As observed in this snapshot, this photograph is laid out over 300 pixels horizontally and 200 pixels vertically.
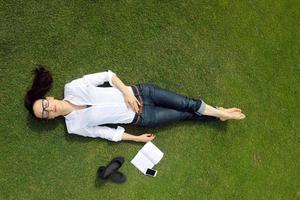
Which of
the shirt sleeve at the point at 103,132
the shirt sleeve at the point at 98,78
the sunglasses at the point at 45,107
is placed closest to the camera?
the sunglasses at the point at 45,107

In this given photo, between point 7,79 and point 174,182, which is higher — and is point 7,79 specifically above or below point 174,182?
above

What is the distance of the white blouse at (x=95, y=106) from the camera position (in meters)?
5.57

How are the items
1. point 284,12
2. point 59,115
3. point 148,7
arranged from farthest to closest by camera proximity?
point 284,12, point 148,7, point 59,115

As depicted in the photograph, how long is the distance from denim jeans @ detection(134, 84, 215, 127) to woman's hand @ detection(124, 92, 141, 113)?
5.6 inches

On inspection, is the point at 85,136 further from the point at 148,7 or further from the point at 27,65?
the point at 148,7

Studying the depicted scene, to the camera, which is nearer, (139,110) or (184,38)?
(139,110)

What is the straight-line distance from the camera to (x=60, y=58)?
5828mm

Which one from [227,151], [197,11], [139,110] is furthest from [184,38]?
[227,151]

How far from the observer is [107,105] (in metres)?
5.63

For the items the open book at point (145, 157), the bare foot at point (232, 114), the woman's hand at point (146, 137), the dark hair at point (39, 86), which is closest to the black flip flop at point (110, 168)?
the open book at point (145, 157)

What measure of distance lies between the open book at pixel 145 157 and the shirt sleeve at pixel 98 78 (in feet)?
3.22

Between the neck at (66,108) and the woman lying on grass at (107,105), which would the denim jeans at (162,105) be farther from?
the neck at (66,108)

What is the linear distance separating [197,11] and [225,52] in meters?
0.65

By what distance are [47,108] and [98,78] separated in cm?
69
